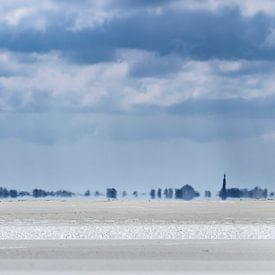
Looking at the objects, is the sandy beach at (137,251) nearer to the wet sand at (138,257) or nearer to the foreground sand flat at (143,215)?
the wet sand at (138,257)

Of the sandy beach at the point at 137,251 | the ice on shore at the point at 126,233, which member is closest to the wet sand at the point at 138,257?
the sandy beach at the point at 137,251

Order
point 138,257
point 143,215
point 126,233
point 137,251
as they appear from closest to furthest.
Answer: point 138,257, point 137,251, point 126,233, point 143,215

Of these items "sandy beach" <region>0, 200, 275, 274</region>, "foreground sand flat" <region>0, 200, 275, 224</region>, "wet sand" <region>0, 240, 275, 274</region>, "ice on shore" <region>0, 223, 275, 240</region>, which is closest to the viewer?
"wet sand" <region>0, 240, 275, 274</region>

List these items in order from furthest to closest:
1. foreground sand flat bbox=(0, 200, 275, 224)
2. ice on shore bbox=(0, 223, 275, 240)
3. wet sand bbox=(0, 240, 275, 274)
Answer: foreground sand flat bbox=(0, 200, 275, 224)
ice on shore bbox=(0, 223, 275, 240)
wet sand bbox=(0, 240, 275, 274)

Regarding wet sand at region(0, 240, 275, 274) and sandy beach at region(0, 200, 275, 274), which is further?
sandy beach at region(0, 200, 275, 274)

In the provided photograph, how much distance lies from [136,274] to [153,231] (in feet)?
66.4

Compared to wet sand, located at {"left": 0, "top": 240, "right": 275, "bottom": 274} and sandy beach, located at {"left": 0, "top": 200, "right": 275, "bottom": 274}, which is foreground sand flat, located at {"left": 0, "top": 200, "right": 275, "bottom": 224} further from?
wet sand, located at {"left": 0, "top": 240, "right": 275, "bottom": 274}

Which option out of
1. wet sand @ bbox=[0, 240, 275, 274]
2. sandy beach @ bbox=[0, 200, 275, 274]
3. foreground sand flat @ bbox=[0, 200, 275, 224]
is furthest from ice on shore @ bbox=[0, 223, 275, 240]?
foreground sand flat @ bbox=[0, 200, 275, 224]

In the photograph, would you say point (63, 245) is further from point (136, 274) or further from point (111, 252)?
point (136, 274)

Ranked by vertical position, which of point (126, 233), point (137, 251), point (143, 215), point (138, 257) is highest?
point (143, 215)

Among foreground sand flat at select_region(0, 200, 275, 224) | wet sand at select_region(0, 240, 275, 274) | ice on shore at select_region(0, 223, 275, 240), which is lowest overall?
wet sand at select_region(0, 240, 275, 274)

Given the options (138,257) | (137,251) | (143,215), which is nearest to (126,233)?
(137,251)

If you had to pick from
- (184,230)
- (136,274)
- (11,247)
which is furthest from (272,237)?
(136,274)

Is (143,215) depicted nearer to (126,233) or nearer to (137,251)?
(126,233)
